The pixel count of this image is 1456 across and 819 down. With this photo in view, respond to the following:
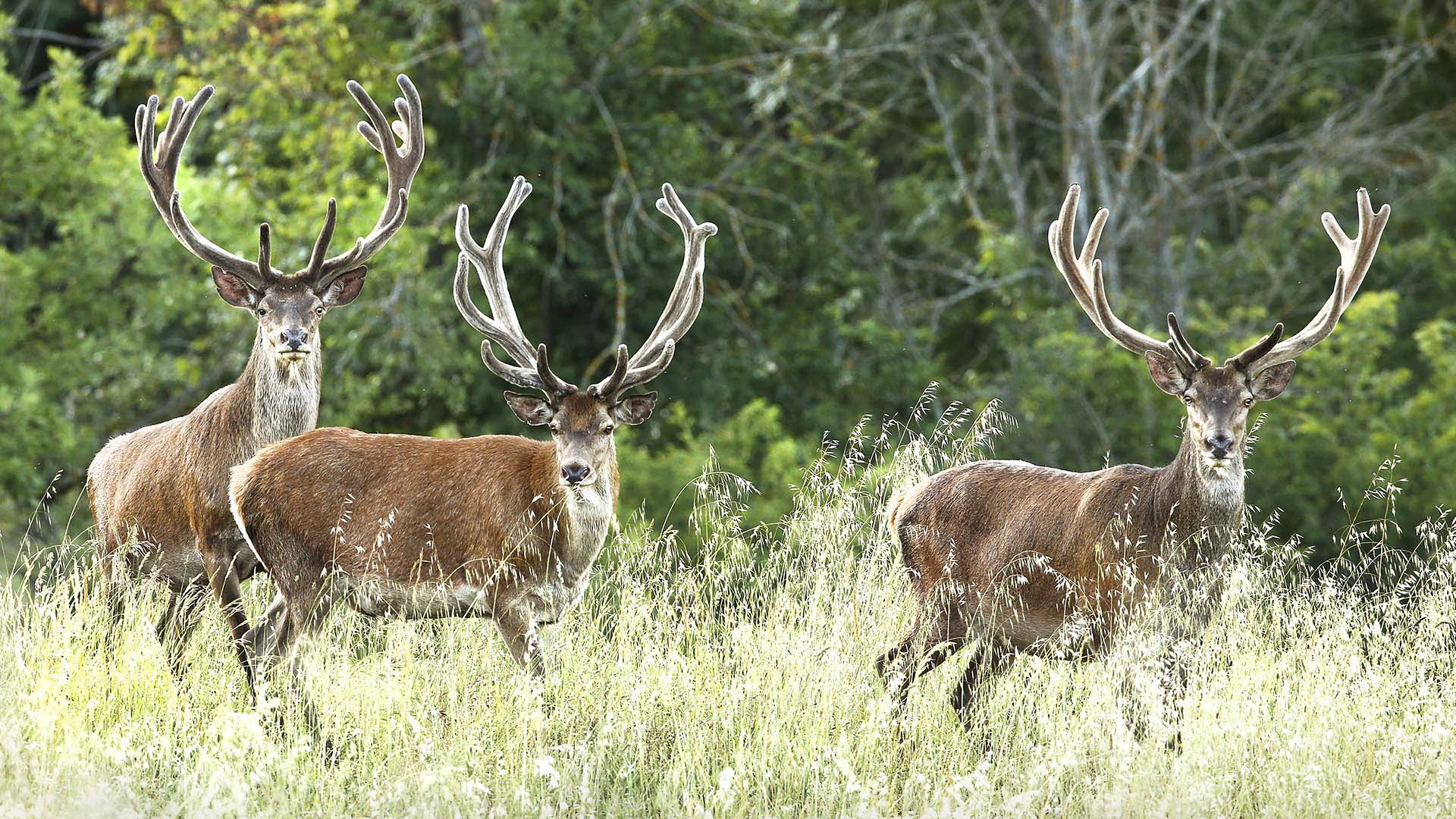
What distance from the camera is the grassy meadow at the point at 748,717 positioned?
492cm

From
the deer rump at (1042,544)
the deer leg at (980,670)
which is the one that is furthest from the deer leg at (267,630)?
the deer leg at (980,670)

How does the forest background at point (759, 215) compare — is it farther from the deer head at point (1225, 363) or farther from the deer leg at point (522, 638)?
the deer leg at point (522, 638)

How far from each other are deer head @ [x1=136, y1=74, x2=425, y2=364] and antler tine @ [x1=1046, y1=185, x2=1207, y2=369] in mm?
2609

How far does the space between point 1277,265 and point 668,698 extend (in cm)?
1392

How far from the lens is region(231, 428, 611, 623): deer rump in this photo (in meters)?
6.15

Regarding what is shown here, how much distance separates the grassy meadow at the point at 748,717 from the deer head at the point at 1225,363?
34 cm

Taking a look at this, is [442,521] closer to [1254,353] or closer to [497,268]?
[497,268]

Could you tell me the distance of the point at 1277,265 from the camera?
18016mm

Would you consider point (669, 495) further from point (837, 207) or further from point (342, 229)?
point (837, 207)

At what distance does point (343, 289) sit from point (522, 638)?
1571 millimetres

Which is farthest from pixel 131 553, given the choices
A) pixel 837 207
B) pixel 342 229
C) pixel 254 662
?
pixel 837 207

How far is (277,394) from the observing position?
668 centimetres

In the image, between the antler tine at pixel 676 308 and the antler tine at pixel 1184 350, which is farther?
the antler tine at pixel 676 308

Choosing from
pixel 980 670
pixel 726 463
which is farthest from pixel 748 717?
pixel 726 463
